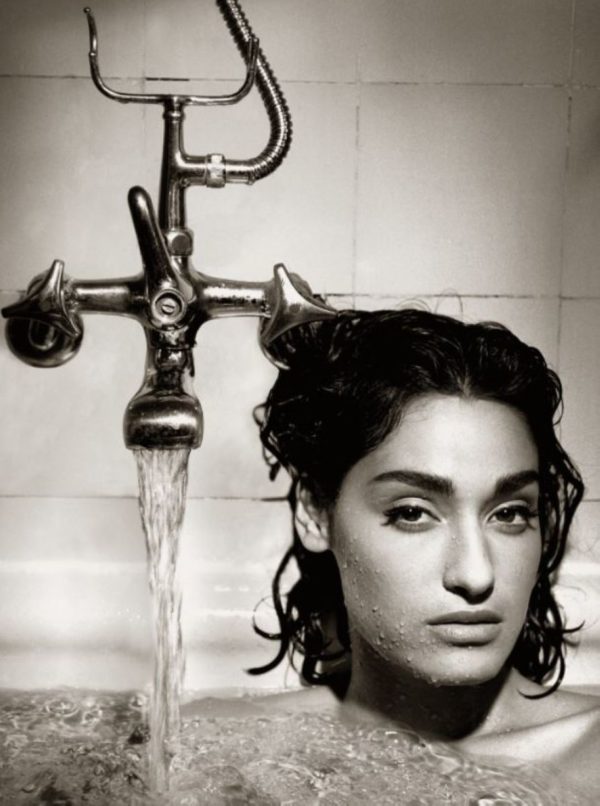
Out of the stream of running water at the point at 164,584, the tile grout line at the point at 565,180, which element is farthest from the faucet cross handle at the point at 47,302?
the tile grout line at the point at 565,180

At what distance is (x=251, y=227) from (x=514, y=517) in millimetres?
490

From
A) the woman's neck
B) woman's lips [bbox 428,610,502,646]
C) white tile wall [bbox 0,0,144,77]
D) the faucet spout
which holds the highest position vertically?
white tile wall [bbox 0,0,144,77]

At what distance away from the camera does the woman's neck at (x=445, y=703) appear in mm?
1080

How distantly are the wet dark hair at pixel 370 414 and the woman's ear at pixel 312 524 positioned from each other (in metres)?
0.01

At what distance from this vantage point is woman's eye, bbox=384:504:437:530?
978 mm

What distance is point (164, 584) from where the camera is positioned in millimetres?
1085

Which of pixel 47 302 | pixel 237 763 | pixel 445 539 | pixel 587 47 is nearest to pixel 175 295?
pixel 47 302

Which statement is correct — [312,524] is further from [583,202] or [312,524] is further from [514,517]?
[583,202]

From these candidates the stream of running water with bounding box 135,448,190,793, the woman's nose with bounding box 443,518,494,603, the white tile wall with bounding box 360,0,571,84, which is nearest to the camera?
the woman's nose with bounding box 443,518,494,603

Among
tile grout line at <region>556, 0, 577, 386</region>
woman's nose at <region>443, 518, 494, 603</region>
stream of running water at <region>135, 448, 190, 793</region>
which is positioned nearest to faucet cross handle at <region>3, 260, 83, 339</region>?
stream of running water at <region>135, 448, 190, 793</region>

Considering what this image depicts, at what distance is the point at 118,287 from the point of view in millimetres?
1015

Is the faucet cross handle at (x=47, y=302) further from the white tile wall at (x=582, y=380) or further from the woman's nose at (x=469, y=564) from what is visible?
the white tile wall at (x=582, y=380)

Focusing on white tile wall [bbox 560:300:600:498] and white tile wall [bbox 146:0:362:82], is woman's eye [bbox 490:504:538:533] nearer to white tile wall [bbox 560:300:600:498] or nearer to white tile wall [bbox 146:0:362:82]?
white tile wall [bbox 560:300:600:498]

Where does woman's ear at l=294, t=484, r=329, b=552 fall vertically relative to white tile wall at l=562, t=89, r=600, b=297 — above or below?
below
